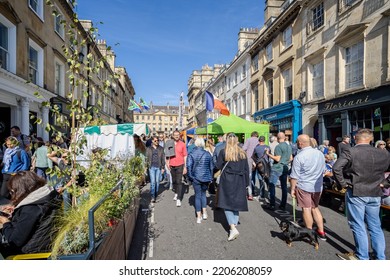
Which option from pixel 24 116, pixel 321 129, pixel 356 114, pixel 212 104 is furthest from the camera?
pixel 321 129

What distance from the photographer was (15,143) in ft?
15.5

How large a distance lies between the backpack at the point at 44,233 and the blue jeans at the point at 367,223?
3.83 metres

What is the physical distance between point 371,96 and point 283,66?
732 cm

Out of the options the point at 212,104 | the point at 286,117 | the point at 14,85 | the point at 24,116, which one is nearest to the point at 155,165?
the point at 212,104

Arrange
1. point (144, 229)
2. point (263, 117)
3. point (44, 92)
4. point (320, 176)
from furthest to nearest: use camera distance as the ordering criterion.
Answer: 1. point (263, 117)
2. point (44, 92)
3. point (144, 229)
4. point (320, 176)

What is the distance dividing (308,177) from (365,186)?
35.8 inches

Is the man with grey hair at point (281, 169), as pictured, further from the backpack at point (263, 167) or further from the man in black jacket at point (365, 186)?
the man in black jacket at point (365, 186)

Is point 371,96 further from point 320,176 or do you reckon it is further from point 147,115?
point 147,115

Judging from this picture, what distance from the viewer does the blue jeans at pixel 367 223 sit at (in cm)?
304

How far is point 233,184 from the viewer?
4.10m

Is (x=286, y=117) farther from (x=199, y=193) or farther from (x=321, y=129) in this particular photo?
(x=199, y=193)

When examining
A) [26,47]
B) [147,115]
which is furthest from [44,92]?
[147,115]

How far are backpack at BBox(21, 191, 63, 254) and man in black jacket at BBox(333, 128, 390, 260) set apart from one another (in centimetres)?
363
